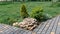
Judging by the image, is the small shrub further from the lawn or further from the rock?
the lawn

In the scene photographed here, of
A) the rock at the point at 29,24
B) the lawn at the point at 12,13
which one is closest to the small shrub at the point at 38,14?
the rock at the point at 29,24

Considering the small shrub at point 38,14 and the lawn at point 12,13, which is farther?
the lawn at point 12,13

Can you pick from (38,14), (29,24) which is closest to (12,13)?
(38,14)

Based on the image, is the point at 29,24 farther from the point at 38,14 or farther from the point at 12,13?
the point at 12,13

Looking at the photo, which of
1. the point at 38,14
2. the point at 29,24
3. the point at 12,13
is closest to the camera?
the point at 29,24

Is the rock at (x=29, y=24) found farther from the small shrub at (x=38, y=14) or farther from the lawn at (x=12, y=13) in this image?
the lawn at (x=12, y=13)

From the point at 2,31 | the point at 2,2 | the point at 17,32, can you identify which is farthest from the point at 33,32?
the point at 2,2

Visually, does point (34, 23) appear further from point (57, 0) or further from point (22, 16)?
point (57, 0)

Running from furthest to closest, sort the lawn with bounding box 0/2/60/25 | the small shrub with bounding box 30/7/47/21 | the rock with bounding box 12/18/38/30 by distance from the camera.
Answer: the lawn with bounding box 0/2/60/25, the small shrub with bounding box 30/7/47/21, the rock with bounding box 12/18/38/30

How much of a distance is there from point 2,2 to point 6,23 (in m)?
6.85

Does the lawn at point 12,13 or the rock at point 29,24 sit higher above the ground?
the rock at point 29,24

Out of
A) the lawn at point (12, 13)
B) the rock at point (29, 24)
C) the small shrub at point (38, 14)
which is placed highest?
the small shrub at point (38, 14)

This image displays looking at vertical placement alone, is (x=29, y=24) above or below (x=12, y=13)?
above

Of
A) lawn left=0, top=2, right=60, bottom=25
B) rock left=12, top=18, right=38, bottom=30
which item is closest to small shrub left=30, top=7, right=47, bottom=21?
rock left=12, top=18, right=38, bottom=30
